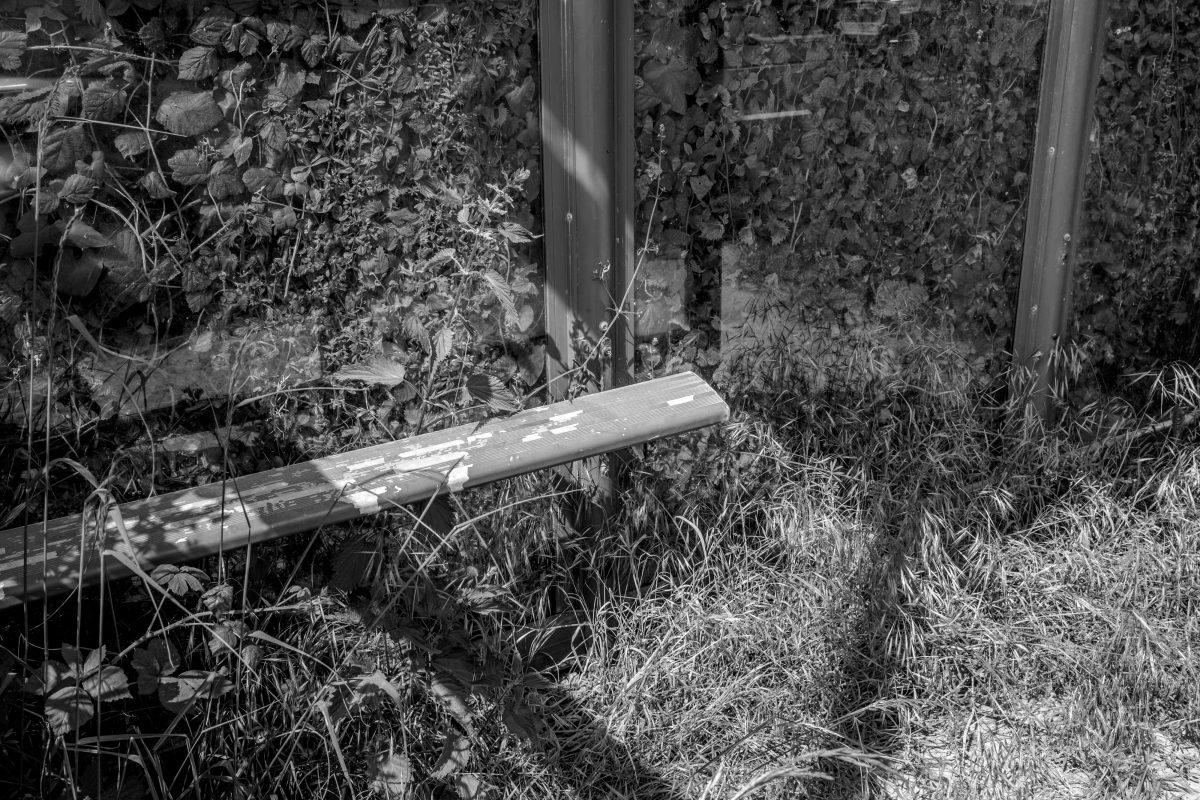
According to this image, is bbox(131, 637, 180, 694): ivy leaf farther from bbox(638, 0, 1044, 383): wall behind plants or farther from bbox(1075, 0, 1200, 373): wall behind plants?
bbox(1075, 0, 1200, 373): wall behind plants

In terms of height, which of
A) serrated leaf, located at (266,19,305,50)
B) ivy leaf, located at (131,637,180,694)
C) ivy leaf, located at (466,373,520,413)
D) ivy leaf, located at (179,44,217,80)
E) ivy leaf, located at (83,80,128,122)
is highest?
serrated leaf, located at (266,19,305,50)

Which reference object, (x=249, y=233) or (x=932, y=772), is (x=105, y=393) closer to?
(x=249, y=233)

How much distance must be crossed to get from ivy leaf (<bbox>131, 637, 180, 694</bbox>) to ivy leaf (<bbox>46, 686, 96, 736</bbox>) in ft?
0.45

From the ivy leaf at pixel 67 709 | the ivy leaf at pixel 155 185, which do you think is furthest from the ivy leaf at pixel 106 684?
the ivy leaf at pixel 155 185

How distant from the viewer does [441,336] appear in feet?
9.63

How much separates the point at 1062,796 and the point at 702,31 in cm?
232

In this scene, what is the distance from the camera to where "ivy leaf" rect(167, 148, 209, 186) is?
8.38 ft

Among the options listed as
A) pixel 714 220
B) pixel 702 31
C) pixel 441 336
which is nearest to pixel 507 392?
pixel 441 336

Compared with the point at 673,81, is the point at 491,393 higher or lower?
lower

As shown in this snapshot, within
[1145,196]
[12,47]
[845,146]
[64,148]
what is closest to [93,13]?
[12,47]

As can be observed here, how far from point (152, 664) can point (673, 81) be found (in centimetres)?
213

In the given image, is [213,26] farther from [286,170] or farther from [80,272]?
[80,272]

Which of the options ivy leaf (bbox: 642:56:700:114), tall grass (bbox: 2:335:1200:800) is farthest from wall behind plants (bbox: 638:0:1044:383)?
tall grass (bbox: 2:335:1200:800)

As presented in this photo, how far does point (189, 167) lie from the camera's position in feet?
8.43
